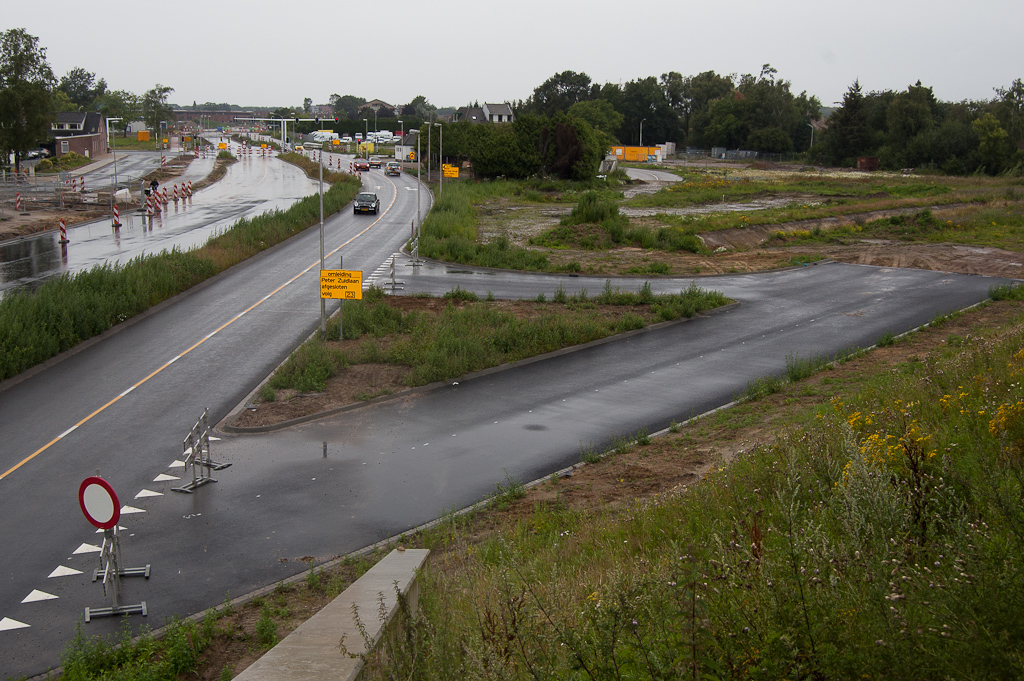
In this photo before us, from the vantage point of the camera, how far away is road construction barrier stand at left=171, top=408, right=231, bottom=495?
541 inches

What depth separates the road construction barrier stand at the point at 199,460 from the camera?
13.8 meters

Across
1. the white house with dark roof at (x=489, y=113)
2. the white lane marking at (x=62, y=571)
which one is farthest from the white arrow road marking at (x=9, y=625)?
A: the white house with dark roof at (x=489, y=113)

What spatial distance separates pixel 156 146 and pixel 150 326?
11784 centimetres

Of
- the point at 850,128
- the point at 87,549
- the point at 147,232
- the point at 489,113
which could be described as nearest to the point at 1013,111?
the point at 850,128

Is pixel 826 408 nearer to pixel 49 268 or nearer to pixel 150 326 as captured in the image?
pixel 150 326

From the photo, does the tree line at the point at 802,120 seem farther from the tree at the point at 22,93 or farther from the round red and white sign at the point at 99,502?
the round red and white sign at the point at 99,502

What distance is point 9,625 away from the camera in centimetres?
957

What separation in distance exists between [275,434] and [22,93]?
65.2m

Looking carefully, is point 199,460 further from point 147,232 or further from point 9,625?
point 147,232

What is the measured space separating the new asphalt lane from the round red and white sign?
4.20 ft

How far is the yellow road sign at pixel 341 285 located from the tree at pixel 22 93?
2329 inches

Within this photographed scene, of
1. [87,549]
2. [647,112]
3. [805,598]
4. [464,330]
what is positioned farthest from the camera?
[647,112]

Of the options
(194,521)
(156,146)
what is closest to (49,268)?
(194,521)

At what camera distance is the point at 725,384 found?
768 inches
